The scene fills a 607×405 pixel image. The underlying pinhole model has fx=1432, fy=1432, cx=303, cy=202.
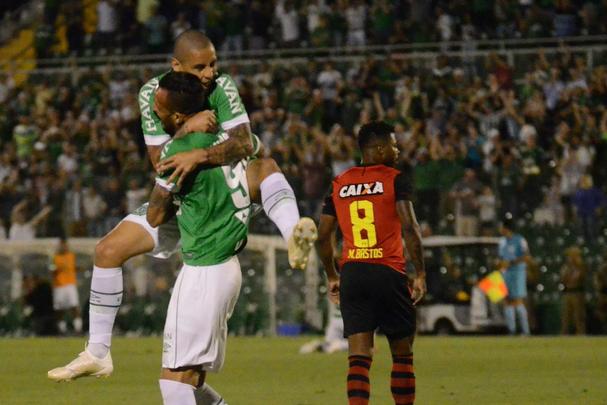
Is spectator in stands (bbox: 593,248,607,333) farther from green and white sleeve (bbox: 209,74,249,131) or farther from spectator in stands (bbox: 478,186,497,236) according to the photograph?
green and white sleeve (bbox: 209,74,249,131)

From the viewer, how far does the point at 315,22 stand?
29.6 m

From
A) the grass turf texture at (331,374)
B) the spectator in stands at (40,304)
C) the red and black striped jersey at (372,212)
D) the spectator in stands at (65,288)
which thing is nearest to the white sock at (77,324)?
the spectator in stands at (65,288)

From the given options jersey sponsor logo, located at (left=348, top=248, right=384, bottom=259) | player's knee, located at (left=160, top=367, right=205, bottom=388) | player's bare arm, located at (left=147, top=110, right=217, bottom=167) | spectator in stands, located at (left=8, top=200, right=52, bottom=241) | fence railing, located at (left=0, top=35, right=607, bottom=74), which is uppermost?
fence railing, located at (left=0, top=35, right=607, bottom=74)

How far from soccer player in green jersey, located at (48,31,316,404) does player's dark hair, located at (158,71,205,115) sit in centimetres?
9

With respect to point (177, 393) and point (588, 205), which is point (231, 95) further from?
point (588, 205)

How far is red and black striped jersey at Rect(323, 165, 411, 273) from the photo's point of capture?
32.8 ft

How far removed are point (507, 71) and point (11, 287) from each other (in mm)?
9882

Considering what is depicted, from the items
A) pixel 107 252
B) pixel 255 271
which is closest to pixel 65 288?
pixel 255 271

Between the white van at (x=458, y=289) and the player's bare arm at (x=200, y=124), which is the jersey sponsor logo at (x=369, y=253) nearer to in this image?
the player's bare arm at (x=200, y=124)

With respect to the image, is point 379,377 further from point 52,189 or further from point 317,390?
point 52,189

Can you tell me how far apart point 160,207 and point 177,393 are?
1107mm

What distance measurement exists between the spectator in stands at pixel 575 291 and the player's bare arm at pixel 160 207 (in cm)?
1573

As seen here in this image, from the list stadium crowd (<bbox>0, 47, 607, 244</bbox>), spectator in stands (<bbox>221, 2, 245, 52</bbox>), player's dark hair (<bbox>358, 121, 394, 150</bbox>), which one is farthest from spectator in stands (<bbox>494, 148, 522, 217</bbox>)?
player's dark hair (<bbox>358, 121, 394, 150</bbox>)

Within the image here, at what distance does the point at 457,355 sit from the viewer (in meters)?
18.9
